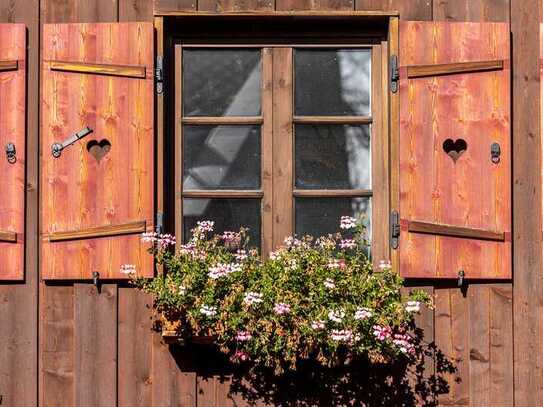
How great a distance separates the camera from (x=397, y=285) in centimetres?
467

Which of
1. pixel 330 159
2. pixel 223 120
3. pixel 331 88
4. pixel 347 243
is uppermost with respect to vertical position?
pixel 331 88

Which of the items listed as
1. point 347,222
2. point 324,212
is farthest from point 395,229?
point 324,212

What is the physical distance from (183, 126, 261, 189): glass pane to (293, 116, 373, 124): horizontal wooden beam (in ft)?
0.70

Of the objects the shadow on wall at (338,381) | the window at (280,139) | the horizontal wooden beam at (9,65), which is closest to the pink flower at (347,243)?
the window at (280,139)

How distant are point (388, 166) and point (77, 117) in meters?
1.39

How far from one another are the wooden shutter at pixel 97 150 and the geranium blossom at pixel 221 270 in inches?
13.3

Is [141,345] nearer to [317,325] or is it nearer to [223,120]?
[317,325]

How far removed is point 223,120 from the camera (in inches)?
198

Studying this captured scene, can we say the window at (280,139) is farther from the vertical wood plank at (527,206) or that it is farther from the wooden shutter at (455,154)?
the vertical wood plank at (527,206)

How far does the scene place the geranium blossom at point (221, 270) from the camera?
4.58m

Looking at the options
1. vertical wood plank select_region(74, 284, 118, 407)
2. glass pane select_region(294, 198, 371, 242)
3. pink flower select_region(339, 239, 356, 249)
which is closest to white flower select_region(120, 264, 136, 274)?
vertical wood plank select_region(74, 284, 118, 407)

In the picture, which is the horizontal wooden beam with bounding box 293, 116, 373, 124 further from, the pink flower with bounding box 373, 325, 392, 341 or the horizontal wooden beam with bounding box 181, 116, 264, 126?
the pink flower with bounding box 373, 325, 392, 341

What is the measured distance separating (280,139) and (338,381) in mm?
1105

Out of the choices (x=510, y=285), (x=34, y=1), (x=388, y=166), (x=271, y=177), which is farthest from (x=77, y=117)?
(x=510, y=285)
